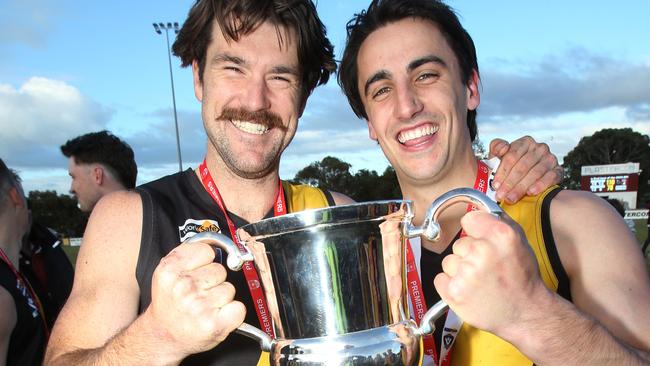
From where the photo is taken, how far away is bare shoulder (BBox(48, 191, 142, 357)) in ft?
6.49

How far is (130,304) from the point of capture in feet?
6.68

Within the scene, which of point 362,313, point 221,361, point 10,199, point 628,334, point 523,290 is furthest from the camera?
point 10,199

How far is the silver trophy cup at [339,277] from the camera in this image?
133 centimetres

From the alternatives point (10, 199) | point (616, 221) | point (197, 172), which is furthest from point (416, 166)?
point (10, 199)

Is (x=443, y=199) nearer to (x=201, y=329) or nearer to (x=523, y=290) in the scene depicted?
(x=523, y=290)

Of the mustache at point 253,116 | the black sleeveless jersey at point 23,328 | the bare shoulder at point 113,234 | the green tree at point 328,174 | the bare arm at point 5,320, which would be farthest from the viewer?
the green tree at point 328,174

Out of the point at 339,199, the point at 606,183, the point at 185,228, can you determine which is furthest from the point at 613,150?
the point at 185,228

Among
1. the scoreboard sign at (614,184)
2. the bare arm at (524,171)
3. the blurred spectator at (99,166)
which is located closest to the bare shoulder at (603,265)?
the bare arm at (524,171)

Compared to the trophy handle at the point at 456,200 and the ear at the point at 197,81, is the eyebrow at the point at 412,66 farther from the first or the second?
the trophy handle at the point at 456,200

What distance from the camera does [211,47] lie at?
266cm

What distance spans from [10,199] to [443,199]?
329 cm

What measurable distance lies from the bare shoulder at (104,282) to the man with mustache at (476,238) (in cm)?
115

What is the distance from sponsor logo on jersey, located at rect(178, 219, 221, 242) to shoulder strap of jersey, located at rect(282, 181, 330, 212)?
419mm

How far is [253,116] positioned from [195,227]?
0.56 meters
